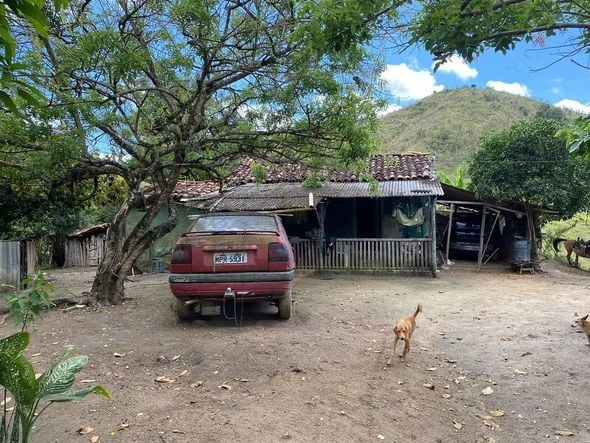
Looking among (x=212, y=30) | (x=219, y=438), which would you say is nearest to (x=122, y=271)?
(x=212, y=30)

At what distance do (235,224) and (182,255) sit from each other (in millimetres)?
1027

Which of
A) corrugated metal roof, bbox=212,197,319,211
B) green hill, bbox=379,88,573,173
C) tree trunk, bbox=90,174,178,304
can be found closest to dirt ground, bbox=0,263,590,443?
tree trunk, bbox=90,174,178,304

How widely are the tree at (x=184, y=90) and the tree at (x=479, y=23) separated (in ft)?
11.1

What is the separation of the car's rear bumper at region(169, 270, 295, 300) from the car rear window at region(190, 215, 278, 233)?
2.50 ft

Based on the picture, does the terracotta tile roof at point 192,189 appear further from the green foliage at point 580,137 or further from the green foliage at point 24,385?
the green foliage at point 24,385

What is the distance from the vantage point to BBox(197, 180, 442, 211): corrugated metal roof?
1255 centimetres

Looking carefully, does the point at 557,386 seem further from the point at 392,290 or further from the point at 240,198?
the point at 240,198

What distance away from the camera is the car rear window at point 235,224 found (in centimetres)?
643

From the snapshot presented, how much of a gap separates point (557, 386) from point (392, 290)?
19.4ft

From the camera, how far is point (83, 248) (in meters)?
20.3

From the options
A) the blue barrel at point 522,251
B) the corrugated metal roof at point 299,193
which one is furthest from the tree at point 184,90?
the blue barrel at point 522,251

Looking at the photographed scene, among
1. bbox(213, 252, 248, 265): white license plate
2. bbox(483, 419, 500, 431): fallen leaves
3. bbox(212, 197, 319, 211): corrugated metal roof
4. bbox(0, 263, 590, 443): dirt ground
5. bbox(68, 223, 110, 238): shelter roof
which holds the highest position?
bbox(212, 197, 319, 211): corrugated metal roof

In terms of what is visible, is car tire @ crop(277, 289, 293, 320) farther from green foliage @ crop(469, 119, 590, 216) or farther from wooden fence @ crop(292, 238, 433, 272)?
green foliage @ crop(469, 119, 590, 216)

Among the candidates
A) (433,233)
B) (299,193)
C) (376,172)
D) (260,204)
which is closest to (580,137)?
(433,233)
